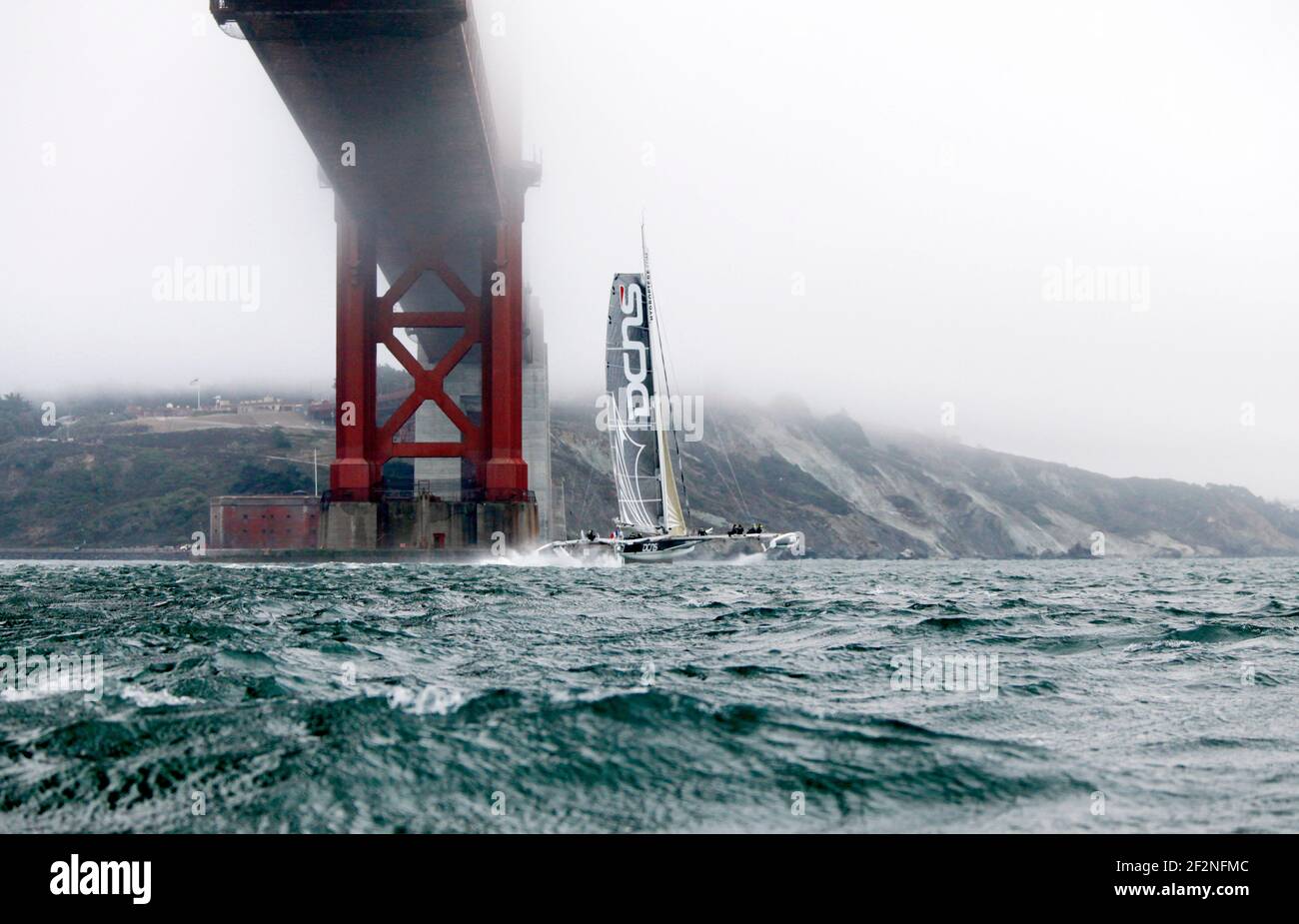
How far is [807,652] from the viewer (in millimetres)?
11250

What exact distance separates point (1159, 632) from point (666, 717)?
1000 cm

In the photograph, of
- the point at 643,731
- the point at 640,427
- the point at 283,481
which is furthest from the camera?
the point at 283,481

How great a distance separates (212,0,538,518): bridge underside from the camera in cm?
3073

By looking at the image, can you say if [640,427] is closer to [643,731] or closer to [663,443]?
[663,443]

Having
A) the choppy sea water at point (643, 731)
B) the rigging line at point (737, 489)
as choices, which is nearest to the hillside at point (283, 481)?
the rigging line at point (737, 489)

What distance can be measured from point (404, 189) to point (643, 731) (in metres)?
39.2

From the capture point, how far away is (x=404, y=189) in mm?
42500

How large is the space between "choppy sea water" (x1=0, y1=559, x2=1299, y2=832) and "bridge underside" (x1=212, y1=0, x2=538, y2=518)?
22314mm

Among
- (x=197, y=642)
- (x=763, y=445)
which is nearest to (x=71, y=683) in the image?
(x=197, y=642)

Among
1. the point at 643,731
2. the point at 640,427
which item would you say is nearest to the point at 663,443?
the point at 640,427

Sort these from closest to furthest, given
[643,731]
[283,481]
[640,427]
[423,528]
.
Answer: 1. [643,731]
2. [423,528]
3. [640,427]
4. [283,481]

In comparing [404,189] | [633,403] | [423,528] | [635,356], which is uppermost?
[404,189]

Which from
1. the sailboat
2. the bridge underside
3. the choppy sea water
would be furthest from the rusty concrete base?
the choppy sea water
